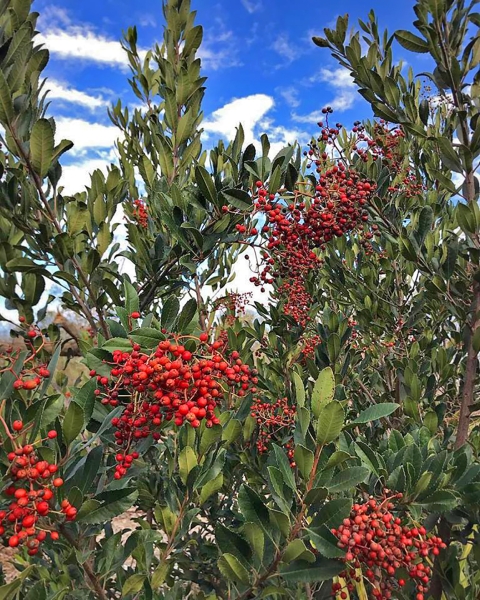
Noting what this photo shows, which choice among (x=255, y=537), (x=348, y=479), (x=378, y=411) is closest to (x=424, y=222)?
(x=378, y=411)

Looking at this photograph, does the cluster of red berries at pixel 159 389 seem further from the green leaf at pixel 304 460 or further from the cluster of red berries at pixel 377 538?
the cluster of red berries at pixel 377 538

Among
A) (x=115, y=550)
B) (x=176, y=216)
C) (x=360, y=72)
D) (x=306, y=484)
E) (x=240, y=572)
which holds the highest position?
(x=360, y=72)

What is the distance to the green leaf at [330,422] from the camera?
1.30m

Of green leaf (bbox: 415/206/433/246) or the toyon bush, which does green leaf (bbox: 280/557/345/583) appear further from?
green leaf (bbox: 415/206/433/246)

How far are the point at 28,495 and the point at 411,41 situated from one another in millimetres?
3212

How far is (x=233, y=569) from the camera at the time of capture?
1326 mm

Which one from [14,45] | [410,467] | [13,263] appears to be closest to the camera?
[410,467]

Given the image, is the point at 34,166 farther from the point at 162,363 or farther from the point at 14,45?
the point at 162,363

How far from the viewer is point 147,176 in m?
3.06

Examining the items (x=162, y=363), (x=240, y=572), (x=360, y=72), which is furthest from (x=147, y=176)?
(x=240, y=572)

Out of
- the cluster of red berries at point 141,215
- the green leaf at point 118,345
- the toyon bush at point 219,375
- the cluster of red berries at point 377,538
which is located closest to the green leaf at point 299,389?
the toyon bush at point 219,375

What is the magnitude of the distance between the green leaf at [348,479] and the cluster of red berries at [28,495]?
794 mm

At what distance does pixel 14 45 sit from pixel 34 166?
1.72 feet

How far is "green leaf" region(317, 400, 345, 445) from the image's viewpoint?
1298mm
